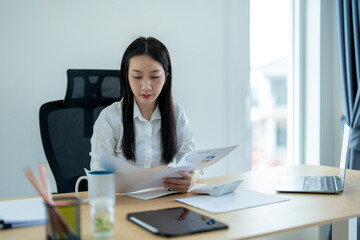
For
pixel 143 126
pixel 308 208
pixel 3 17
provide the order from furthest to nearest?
pixel 3 17 → pixel 143 126 → pixel 308 208

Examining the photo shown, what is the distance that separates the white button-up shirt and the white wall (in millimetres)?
611

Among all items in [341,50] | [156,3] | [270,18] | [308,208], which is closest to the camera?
[308,208]

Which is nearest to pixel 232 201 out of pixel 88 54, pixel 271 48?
pixel 88 54

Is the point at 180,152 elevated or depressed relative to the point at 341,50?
depressed

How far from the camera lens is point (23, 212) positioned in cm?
117

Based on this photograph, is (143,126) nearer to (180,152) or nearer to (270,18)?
(180,152)

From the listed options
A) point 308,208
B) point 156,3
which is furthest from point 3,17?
point 308,208

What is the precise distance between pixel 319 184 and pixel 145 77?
0.84 meters

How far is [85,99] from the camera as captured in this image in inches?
76.6

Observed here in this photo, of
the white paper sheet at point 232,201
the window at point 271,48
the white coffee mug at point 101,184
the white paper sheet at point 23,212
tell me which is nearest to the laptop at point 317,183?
the white paper sheet at point 232,201

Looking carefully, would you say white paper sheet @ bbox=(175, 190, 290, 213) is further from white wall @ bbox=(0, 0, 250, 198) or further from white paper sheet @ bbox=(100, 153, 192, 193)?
white wall @ bbox=(0, 0, 250, 198)

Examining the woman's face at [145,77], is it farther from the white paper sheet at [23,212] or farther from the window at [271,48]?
the window at [271,48]

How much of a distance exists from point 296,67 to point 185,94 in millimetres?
1158

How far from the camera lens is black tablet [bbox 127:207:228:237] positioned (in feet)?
3.27
